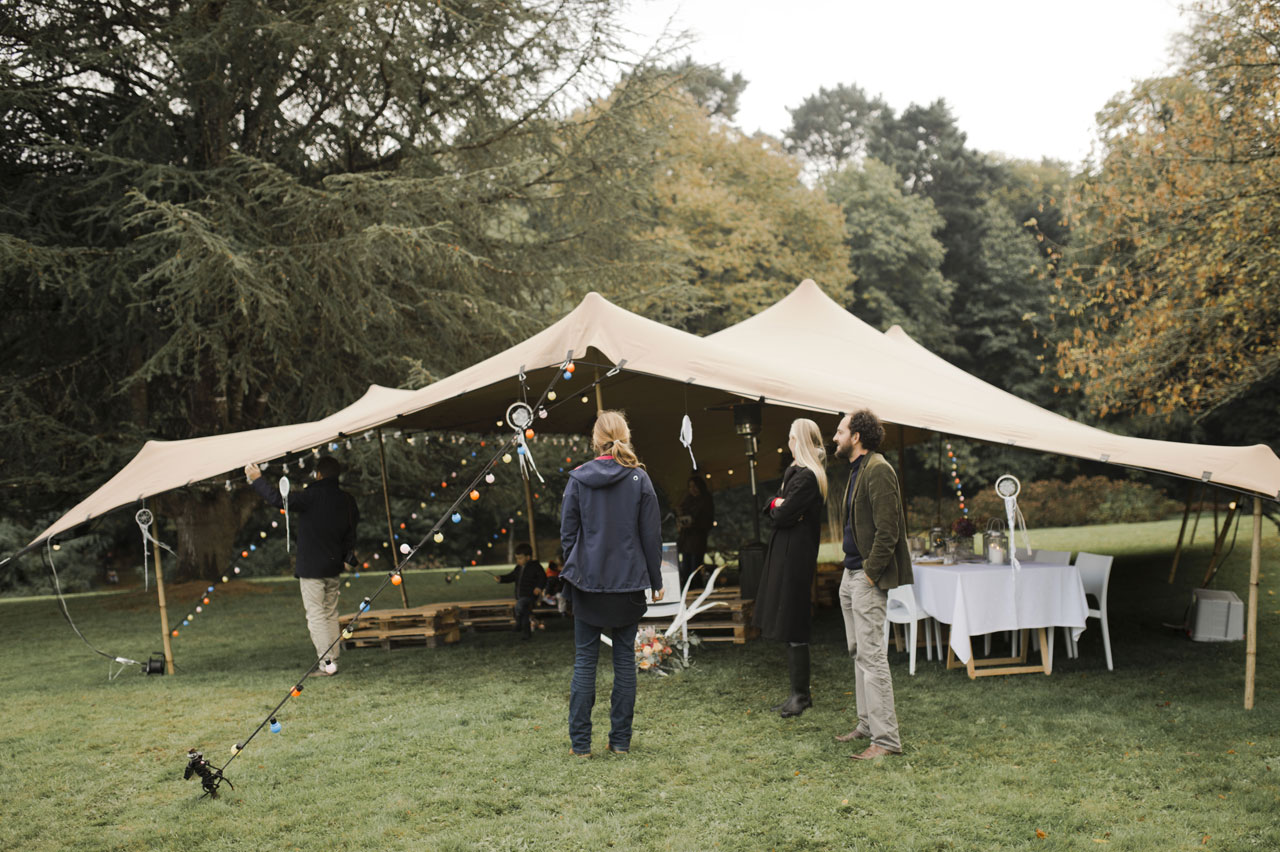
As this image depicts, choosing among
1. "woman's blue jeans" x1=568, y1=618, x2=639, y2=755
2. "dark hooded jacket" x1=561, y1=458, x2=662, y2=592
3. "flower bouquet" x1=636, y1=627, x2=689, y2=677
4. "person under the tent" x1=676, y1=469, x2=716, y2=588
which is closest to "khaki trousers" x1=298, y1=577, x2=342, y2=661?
"flower bouquet" x1=636, y1=627, x2=689, y2=677

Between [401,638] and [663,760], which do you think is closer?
[663,760]

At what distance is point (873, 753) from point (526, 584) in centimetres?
455

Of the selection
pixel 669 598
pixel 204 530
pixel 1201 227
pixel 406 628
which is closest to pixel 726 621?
pixel 669 598

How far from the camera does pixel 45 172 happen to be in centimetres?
1202

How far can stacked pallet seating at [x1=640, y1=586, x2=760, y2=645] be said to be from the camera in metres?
7.43

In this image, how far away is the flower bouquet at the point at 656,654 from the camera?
6.53 meters

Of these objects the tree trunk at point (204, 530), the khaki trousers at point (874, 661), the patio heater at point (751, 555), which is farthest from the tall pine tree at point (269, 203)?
the khaki trousers at point (874, 661)

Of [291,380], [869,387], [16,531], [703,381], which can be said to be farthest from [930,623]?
[16,531]

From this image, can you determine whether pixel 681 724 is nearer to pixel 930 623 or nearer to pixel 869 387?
pixel 930 623

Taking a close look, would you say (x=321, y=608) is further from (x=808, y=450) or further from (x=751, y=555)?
(x=808, y=450)

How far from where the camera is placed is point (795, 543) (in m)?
5.04

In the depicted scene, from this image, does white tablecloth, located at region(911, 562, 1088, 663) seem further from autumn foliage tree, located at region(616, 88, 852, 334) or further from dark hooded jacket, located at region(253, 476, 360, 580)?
autumn foliage tree, located at region(616, 88, 852, 334)

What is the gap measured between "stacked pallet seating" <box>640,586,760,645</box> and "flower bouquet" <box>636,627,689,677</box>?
0.39 m

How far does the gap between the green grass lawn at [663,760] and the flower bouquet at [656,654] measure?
0.17 metres
